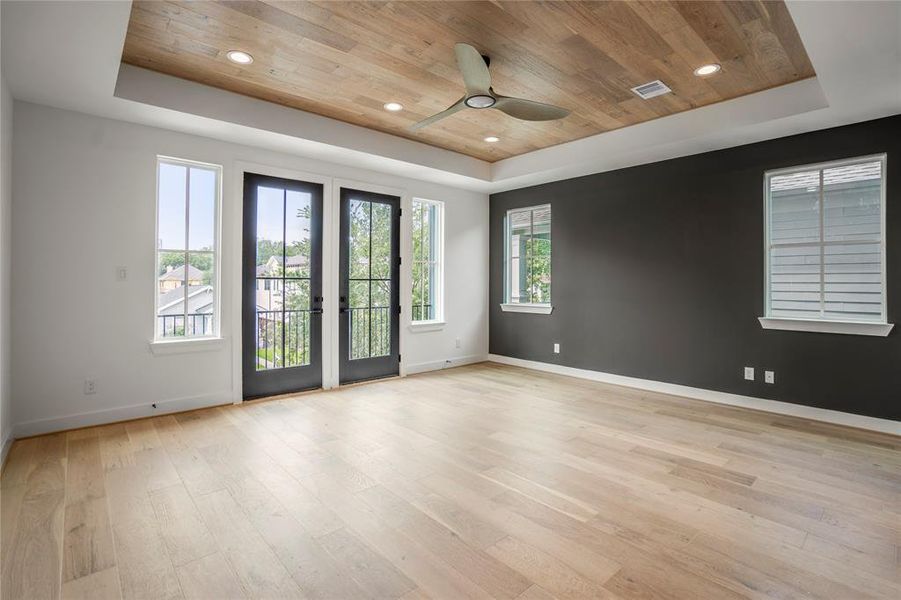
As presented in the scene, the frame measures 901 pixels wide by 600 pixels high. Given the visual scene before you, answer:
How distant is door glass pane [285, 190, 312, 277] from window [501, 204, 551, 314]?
3004 mm

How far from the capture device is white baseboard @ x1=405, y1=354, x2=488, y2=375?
601 centimetres

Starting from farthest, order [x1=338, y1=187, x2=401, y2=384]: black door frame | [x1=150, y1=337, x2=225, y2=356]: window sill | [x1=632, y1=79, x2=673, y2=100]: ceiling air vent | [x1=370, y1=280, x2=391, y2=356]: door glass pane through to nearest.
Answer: [x1=370, y1=280, x2=391, y2=356]: door glass pane
[x1=338, y1=187, x2=401, y2=384]: black door frame
[x1=150, y1=337, x2=225, y2=356]: window sill
[x1=632, y1=79, x2=673, y2=100]: ceiling air vent

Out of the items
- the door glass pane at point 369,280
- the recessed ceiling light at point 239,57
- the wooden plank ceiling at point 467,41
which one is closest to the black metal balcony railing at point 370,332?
the door glass pane at point 369,280

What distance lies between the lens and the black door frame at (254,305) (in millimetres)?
4508

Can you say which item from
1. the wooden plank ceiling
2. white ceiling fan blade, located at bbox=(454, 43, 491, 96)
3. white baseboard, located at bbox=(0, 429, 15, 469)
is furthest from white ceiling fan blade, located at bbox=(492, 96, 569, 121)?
white baseboard, located at bbox=(0, 429, 15, 469)

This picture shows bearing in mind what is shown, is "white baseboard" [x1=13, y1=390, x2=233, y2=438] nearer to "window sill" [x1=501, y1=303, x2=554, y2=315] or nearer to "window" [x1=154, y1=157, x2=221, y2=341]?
"window" [x1=154, y1=157, x2=221, y2=341]

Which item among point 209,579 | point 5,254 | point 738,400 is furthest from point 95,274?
point 738,400

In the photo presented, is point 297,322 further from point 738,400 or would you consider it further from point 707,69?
point 738,400

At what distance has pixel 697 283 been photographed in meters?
4.76

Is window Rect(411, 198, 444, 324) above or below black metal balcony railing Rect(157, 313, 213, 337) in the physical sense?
above

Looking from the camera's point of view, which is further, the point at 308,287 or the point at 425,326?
the point at 425,326

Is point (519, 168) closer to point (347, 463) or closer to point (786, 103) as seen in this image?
point (786, 103)

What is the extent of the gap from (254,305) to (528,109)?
3.19 meters

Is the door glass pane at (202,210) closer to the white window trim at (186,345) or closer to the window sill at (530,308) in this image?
the white window trim at (186,345)
